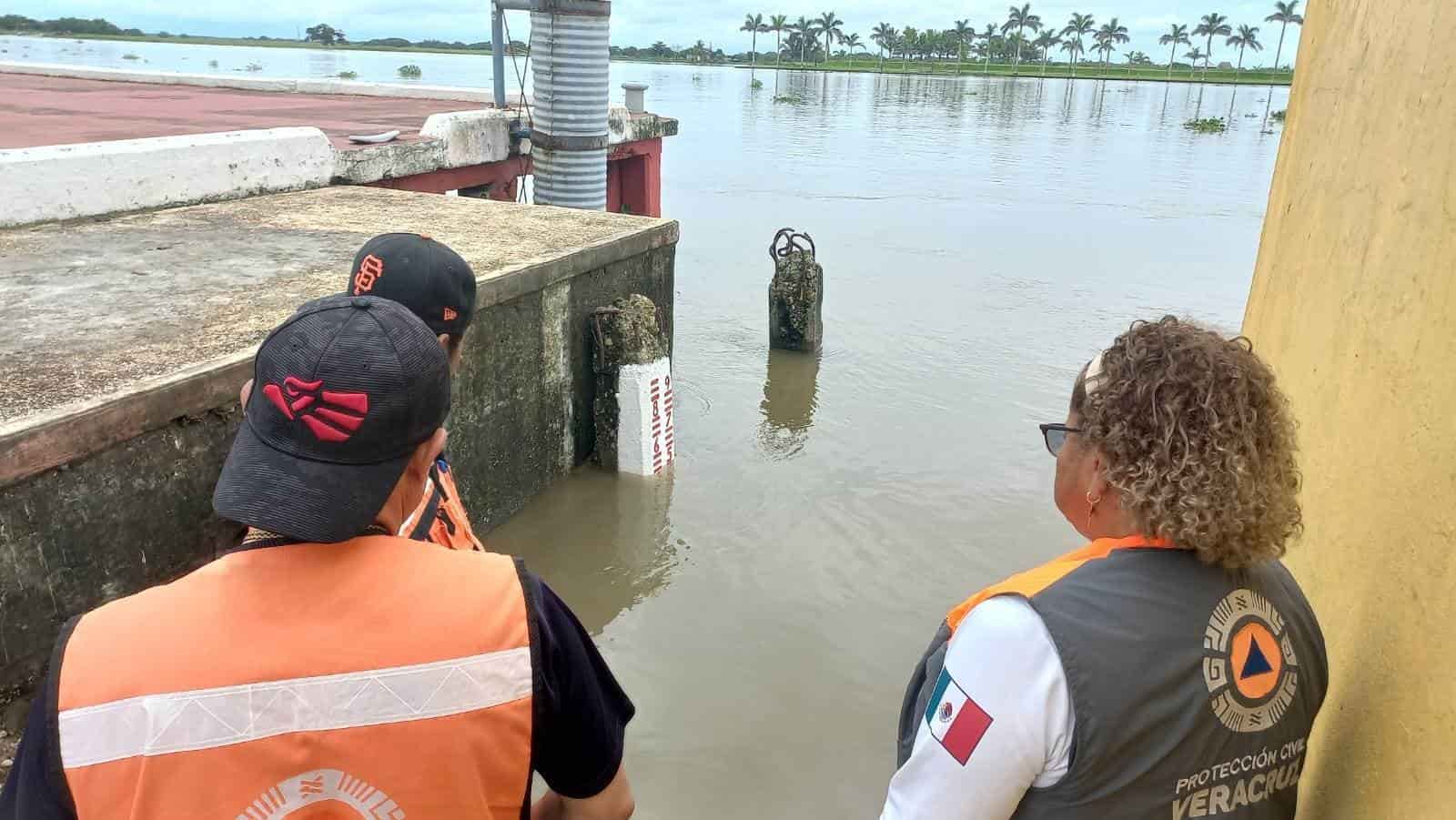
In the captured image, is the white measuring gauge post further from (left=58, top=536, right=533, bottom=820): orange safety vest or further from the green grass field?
the green grass field

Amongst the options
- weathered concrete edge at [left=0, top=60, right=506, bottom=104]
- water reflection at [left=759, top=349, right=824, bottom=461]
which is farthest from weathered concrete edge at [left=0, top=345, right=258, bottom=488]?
weathered concrete edge at [left=0, top=60, right=506, bottom=104]

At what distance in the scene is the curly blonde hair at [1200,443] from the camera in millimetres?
1549

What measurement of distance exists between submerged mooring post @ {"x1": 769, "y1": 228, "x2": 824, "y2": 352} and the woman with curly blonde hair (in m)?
8.13

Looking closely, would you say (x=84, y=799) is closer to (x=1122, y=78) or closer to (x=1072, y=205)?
(x=1072, y=205)

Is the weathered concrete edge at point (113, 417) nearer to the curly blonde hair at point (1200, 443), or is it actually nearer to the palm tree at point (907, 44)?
the curly blonde hair at point (1200, 443)

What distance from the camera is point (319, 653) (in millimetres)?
1293

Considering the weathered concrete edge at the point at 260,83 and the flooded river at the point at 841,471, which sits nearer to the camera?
the flooded river at the point at 841,471

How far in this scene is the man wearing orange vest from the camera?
127cm

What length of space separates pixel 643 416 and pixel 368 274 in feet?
12.2

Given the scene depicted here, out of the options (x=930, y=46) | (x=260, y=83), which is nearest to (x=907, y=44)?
(x=930, y=46)

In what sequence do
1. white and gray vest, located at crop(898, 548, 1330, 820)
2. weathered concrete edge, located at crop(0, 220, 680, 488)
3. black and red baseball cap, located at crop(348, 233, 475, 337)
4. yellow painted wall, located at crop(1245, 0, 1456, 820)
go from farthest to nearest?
weathered concrete edge, located at crop(0, 220, 680, 488)
black and red baseball cap, located at crop(348, 233, 475, 337)
yellow painted wall, located at crop(1245, 0, 1456, 820)
white and gray vest, located at crop(898, 548, 1330, 820)

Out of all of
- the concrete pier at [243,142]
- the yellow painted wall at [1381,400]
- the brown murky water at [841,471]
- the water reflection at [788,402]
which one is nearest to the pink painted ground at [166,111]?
the concrete pier at [243,142]

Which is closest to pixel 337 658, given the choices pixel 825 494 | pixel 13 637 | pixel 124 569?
pixel 13 637

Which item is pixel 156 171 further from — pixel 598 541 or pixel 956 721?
pixel 956 721
